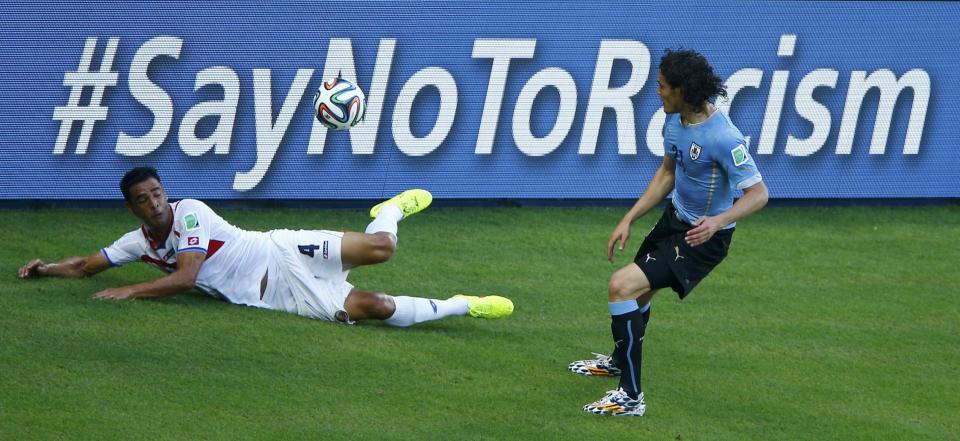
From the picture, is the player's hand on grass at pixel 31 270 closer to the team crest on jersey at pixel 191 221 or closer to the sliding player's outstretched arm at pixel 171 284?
the sliding player's outstretched arm at pixel 171 284

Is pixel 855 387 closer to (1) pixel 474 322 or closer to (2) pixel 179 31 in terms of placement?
(1) pixel 474 322

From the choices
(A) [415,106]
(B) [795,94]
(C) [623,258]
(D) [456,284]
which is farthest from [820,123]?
(D) [456,284]

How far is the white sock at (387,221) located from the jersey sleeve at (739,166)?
2.64 metres

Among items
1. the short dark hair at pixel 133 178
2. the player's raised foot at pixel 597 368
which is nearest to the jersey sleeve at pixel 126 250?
the short dark hair at pixel 133 178

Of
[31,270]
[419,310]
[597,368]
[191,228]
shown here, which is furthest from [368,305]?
[31,270]

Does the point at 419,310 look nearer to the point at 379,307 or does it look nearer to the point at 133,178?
the point at 379,307

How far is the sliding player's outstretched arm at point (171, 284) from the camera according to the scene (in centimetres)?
884

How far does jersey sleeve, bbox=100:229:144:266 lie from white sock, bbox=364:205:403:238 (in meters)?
1.59

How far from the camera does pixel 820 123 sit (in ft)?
45.0

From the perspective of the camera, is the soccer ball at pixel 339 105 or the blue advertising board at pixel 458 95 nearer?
the soccer ball at pixel 339 105

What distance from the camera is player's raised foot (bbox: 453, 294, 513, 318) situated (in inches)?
363

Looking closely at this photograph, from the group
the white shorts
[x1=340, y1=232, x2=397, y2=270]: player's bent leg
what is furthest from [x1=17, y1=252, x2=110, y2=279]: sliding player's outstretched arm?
Result: [x1=340, y1=232, x2=397, y2=270]: player's bent leg

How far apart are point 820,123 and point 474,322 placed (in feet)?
19.0

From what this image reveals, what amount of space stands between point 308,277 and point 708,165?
9.56 feet
